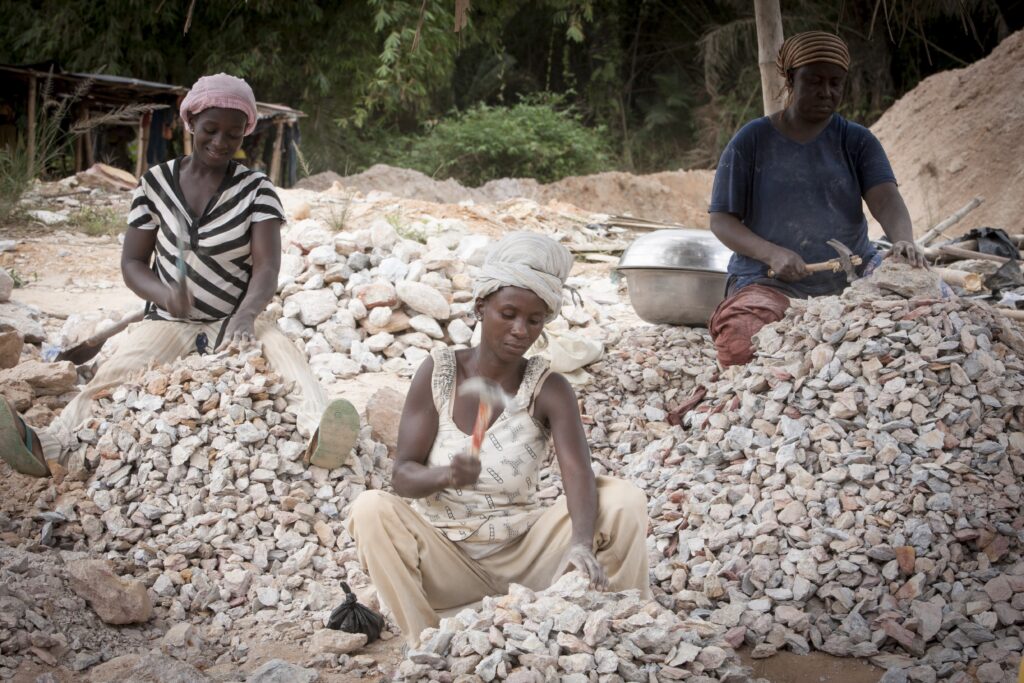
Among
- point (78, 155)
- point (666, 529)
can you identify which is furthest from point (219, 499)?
point (78, 155)

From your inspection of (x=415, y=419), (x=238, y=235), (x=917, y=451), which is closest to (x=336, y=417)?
(x=238, y=235)

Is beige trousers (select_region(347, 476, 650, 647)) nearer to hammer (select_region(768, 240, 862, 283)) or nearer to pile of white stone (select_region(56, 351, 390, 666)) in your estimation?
pile of white stone (select_region(56, 351, 390, 666))

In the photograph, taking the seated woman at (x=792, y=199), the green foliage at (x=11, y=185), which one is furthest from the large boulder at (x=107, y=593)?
the green foliage at (x=11, y=185)

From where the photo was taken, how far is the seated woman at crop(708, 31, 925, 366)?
3.66 m

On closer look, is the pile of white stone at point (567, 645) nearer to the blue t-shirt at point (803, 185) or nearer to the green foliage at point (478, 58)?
the blue t-shirt at point (803, 185)

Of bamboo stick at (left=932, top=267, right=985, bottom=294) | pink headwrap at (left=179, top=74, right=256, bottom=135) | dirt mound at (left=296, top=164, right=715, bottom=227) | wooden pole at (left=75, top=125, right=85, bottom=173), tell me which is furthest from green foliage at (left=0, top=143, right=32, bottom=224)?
bamboo stick at (left=932, top=267, right=985, bottom=294)

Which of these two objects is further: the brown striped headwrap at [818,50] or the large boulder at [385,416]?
the large boulder at [385,416]

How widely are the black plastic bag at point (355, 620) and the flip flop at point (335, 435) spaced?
712 millimetres

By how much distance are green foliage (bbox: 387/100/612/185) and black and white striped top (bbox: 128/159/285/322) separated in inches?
440

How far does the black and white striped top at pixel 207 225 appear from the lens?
3.41 m

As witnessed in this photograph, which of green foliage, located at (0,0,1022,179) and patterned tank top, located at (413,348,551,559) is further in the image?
green foliage, located at (0,0,1022,179)

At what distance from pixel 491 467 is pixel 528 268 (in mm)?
451

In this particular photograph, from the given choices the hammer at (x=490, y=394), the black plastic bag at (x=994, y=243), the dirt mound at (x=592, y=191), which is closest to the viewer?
the hammer at (x=490, y=394)

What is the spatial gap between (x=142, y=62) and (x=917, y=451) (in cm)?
1310
